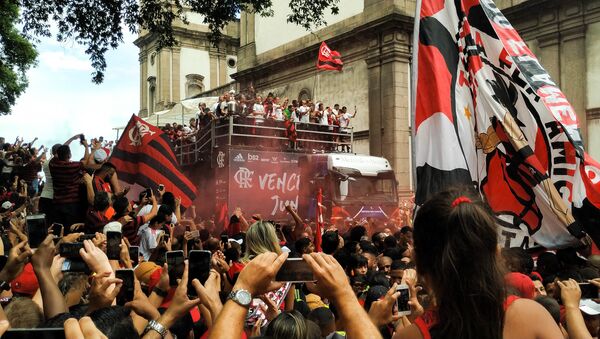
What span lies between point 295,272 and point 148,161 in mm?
8269

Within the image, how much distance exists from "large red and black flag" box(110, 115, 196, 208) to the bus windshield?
7403mm

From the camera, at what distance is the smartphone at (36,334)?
5.25ft

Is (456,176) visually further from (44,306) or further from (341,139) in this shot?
(341,139)

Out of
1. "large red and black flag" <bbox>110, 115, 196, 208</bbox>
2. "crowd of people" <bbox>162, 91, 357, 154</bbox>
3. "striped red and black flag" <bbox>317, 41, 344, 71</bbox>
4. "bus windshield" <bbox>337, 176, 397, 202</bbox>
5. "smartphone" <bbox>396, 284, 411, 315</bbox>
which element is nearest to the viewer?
"smartphone" <bbox>396, 284, 411, 315</bbox>

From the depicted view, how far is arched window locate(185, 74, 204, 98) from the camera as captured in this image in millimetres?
45469

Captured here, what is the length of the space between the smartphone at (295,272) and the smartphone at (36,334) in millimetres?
715

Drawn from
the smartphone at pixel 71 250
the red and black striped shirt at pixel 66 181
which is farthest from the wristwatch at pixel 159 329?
the red and black striped shirt at pixel 66 181

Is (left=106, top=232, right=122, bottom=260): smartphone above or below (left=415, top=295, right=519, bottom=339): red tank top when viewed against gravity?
above

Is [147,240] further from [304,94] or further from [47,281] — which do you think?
[304,94]

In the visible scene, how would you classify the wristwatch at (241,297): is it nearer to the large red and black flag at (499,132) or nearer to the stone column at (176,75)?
the large red and black flag at (499,132)

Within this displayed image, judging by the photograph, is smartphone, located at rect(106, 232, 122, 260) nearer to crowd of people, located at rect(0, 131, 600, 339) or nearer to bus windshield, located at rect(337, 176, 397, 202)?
crowd of people, located at rect(0, 131, 600, 339)

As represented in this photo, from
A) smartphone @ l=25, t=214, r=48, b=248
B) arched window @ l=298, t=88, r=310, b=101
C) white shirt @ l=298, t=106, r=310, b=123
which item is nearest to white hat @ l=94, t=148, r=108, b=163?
smartphone @ l=25, t=214, r=48, b=248

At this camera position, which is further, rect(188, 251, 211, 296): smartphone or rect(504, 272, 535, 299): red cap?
rect(504, 272, 535, 299): red cap

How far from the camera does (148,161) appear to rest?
9867 millimetres
